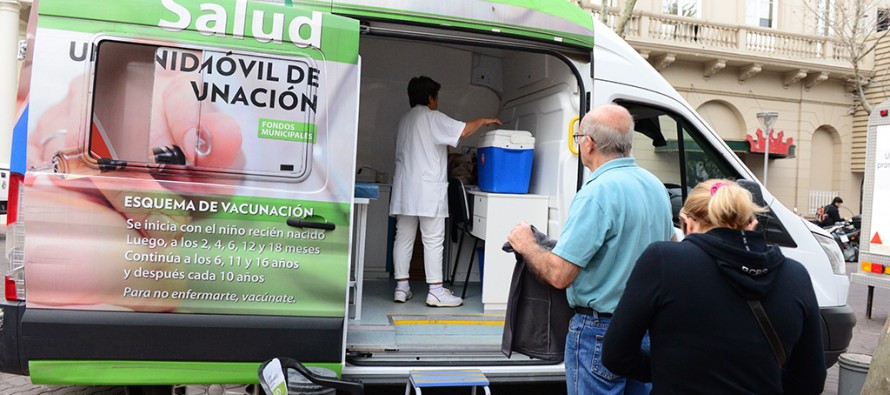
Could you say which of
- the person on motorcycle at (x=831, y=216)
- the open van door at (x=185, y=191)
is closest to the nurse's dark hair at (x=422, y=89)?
the open van door at (x=185, y=191)

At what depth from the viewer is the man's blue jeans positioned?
7.52 ft

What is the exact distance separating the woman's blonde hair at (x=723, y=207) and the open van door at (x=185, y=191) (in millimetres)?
1843

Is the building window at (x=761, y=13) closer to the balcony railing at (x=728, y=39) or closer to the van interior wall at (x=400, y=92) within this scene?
the balcony railing at (x=728, y=39)

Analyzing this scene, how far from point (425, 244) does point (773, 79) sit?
17835mm

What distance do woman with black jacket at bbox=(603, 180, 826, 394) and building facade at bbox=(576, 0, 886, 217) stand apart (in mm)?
16380

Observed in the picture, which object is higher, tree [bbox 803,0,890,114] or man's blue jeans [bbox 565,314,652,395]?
tree [bbox 803,0,890,114]

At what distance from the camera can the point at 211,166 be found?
3115 millimetres

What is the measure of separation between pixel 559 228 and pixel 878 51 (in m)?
20.8

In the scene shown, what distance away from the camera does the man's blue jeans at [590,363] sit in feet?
7.52

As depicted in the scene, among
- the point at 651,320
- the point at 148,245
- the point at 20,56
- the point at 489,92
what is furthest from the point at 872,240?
the point at 20,56

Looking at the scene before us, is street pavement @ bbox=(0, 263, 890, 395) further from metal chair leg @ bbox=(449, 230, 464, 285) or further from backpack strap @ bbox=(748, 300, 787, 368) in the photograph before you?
backpack strap @ bbox=(748, 300, 787, 368)

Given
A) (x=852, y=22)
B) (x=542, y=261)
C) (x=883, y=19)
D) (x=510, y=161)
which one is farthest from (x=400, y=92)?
(x=883, y=19)

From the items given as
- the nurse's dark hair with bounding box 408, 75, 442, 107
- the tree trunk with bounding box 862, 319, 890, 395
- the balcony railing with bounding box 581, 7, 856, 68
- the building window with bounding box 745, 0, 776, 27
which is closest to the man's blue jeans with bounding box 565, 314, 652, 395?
the tree trunk with bounding box 862, 319, 890, 395

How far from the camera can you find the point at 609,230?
2314mm
